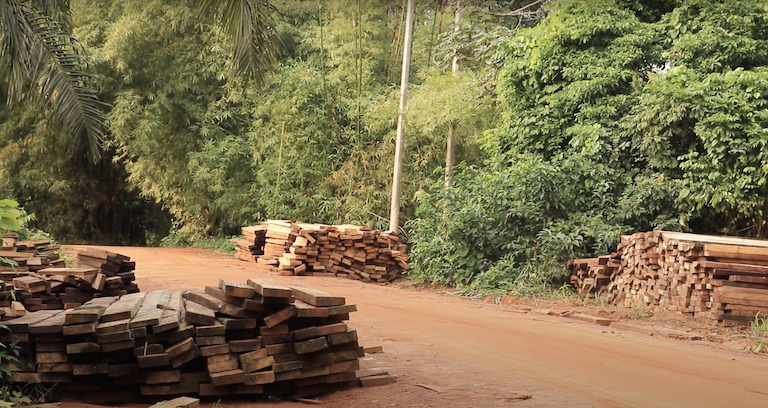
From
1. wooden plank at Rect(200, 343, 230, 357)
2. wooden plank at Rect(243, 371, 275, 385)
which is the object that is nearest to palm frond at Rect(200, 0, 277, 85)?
wooden plank at Rect(200, 343, 230, 357)

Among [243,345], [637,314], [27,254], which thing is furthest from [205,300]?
[637,314]

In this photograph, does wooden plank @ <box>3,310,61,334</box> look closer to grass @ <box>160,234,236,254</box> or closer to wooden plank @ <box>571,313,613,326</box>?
wooden plank @ <box>571,313,613,326</box>

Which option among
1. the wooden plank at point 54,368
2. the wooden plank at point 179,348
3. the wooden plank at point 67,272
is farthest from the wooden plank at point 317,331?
the wooden plank at point 67,272

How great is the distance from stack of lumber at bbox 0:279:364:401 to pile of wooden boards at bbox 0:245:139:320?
3.60 ft

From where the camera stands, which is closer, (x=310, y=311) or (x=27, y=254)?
(x=310, y=311)

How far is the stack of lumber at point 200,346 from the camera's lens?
234 inches

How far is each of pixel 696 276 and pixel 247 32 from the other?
693 centimetres

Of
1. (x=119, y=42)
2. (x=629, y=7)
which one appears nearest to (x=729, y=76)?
(x=629, y=7)

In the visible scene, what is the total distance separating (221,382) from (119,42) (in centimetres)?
1735

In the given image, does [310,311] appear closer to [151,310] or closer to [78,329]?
[151,310]

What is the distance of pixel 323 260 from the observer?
640 inches

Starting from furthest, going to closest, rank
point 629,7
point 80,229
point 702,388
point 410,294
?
point 80,229 < point 629,7 < point 410,294 < point 702,388

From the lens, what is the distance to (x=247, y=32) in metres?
7.55

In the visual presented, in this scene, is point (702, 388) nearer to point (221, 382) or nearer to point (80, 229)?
point (221, 382)
